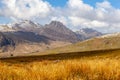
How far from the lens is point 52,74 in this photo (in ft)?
36.9

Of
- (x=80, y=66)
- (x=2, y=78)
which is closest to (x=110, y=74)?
(x=80, y=66)

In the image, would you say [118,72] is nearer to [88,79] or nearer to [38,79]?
[88,79]

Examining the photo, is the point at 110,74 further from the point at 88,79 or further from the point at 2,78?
the point at 2,78

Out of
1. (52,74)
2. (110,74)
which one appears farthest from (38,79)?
(110,74)

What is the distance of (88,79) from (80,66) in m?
1.24

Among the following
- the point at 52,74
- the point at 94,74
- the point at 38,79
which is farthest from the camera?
the point at 94,74

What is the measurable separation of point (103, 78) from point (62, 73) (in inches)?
62.7

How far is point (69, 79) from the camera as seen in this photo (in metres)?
11.0

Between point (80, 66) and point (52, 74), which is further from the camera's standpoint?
point (80, 66)

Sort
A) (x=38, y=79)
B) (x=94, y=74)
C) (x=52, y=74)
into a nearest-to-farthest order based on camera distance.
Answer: (x=38, y=79), (x=52, y=74), (x=94, y=74)

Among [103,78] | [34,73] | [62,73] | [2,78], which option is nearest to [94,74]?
[103,78]

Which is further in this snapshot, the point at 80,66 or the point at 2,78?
the point at 80,66

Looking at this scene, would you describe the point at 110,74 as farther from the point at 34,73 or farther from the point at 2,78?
the point at 2,78

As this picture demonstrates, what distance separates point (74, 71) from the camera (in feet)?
40.2
